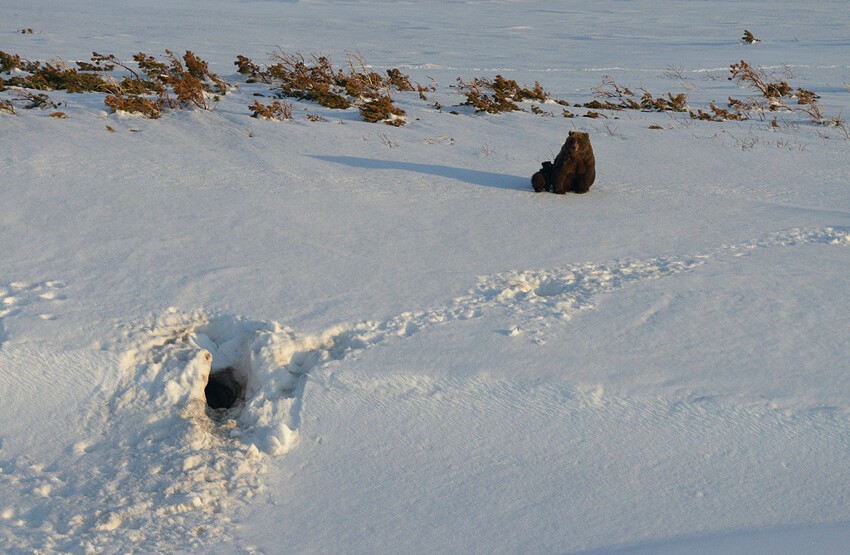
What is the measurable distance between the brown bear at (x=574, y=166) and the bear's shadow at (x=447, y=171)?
0.33 meters

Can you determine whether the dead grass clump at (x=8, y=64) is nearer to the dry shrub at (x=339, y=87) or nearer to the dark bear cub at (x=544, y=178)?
the dry shrub at (x=339, y=87)

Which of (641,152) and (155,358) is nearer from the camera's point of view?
(155,358)

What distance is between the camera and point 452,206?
6.43 metres

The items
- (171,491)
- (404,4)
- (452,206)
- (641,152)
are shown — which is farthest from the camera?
(404,4)

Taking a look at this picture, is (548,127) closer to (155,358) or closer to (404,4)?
(155,358)

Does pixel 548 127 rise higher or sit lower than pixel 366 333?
higher

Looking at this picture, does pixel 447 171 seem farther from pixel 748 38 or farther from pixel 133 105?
pixel 748 38

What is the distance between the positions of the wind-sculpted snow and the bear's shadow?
1.96 metres

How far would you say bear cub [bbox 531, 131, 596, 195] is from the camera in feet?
22.1

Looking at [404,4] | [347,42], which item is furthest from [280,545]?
[404,4]

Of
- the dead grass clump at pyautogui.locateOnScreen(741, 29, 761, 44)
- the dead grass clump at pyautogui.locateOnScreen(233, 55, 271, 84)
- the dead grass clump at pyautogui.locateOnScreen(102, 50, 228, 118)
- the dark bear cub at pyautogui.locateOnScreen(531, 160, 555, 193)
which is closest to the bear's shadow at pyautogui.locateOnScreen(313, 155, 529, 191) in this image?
the dark bear cub at pyautogui.locateOnScreen(531, 160, 555, 193)

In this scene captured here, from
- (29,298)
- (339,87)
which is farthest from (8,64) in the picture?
(29,298)

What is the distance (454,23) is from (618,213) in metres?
15.9

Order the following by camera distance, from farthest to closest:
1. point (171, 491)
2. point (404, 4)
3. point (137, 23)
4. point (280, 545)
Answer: point (404, 4) < point (137, 23) < point (171, 491) < point (280, 545)
